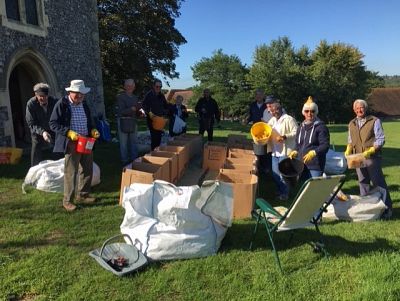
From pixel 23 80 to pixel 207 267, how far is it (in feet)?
34.4

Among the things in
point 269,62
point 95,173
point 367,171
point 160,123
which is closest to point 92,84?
point 160,123

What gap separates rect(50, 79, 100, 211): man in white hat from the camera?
541 cm

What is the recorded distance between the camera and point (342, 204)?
5.41m

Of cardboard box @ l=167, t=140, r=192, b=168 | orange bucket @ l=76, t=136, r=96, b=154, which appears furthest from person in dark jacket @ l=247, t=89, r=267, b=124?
orange bucket @ l=76, t=136, r=96, b=154

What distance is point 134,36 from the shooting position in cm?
2377

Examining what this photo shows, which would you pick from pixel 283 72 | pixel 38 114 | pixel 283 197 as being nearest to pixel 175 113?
pixel 38 114

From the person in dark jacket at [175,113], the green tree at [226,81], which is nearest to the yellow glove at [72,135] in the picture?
the person in dark jacket at [175,113]

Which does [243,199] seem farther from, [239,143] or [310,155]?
[239,143]

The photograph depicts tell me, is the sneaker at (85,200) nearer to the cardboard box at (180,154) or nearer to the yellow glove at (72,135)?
the yellow glove at (72,135)

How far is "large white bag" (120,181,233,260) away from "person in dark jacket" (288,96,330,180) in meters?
1.81

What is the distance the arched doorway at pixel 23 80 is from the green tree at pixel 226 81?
35964 mm

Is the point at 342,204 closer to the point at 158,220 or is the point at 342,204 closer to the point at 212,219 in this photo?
the point at 212,219

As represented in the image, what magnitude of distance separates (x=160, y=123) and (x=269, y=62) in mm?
40667

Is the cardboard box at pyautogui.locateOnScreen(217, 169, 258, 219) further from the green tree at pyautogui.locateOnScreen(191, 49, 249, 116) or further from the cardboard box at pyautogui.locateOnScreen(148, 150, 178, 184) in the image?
the green tree at pyautogui.locateOnScreen(191, 49, 249, 116)
